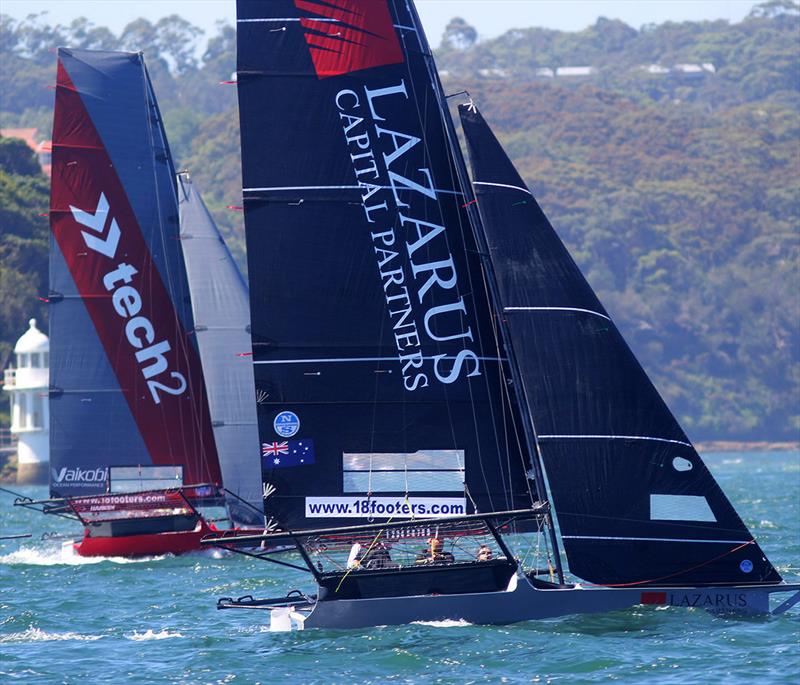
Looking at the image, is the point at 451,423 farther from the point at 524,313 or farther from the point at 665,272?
the point at 665,272

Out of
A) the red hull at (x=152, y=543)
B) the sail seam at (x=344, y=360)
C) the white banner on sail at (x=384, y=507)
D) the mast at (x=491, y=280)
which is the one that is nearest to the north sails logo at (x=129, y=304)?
the red hull at (x=152, y=543)

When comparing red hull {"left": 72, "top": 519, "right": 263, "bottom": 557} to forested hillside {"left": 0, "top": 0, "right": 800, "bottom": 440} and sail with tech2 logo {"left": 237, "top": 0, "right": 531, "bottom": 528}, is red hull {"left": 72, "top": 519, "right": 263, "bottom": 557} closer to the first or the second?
sail with tech2 logo {"left": 237, "top": 0, "right": 531, "bottom": 528}

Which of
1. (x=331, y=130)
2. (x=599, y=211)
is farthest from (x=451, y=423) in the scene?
(x=599, y=211)

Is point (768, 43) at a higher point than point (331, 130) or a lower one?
higher

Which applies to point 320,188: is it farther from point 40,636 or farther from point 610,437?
point 40,636

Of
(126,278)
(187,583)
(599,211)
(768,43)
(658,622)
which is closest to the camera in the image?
(658,622)

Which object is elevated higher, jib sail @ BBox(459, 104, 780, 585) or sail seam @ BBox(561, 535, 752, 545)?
jib sail @ BBox(459, 104, 780, 585)

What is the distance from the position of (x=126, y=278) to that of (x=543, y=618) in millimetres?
15083

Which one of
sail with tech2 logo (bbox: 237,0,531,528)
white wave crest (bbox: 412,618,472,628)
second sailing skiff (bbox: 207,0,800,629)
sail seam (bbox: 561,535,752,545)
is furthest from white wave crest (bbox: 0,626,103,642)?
sail seam (bbox: 561,535,752,545)

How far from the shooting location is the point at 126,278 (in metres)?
30.9

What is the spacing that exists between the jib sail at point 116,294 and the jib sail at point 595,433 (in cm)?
1363

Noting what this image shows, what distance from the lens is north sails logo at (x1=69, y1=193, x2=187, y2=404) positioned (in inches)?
1208

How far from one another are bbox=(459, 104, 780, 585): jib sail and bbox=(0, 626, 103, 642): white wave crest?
5.83 meters

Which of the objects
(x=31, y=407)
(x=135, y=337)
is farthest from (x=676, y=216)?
(x=135, y=337)
